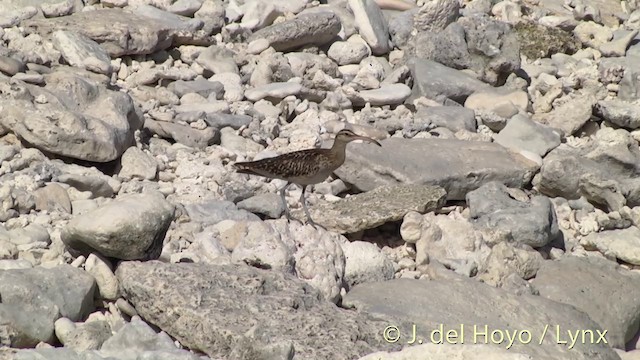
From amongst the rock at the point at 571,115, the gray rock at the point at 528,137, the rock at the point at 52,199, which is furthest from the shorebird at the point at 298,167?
the rock at the point at 571,115

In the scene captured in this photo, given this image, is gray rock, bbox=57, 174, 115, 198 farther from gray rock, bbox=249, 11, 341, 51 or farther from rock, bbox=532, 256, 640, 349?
gray rock, bbox=249, 11, 341, 51

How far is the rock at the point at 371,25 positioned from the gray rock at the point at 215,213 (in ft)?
16.6

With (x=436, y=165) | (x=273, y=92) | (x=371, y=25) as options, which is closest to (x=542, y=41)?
(x=371, y=25)

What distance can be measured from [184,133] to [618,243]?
14.1ft

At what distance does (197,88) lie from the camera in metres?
12.8

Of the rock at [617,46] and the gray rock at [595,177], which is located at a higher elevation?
the gray rock at [595,177]

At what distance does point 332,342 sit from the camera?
24.8 ft

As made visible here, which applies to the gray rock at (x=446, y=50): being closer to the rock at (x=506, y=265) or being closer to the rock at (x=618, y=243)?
the rock at (x=618, y=243)

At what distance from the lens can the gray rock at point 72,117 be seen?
10453 millimetres

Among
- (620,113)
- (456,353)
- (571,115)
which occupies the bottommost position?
(571,115)

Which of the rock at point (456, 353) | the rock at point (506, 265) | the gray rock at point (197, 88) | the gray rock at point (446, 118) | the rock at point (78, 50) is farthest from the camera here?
the gray rock at point (446, 118)

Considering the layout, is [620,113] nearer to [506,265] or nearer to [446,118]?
[446,118]

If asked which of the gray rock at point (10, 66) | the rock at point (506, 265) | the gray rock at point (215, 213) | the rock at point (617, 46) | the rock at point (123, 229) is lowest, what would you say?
the rock at point (617, 46)

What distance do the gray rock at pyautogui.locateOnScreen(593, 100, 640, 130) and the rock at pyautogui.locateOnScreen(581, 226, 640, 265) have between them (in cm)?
243
